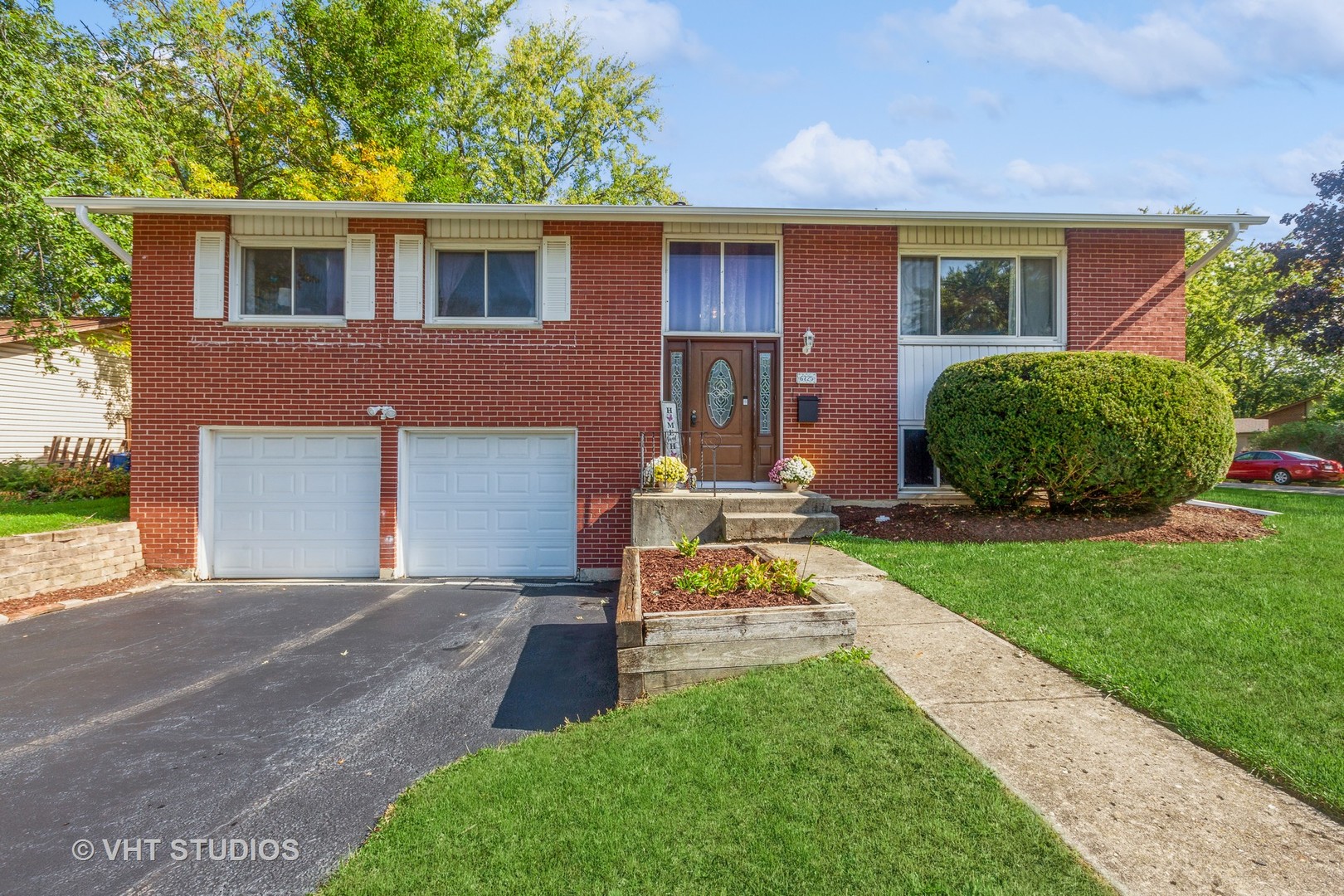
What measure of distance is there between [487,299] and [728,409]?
12.0ft

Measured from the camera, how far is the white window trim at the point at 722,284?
8414mm

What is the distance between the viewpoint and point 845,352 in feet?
27.8

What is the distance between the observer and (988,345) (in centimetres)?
869

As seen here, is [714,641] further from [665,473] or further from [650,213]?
[650,213]

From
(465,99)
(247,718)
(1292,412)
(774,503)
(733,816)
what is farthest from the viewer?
(1292,412)

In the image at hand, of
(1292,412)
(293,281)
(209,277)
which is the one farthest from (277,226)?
(1292,412)

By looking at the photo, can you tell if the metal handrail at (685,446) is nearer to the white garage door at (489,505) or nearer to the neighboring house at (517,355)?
the neighboring house at (517,355)

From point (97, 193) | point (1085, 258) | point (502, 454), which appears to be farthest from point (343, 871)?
point (97, 193)

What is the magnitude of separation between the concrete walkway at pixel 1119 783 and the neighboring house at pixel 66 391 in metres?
14.4

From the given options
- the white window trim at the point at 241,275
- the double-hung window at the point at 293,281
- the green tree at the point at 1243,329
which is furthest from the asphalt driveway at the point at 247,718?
the green tree at the point at 1243,329

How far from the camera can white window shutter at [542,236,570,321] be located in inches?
324

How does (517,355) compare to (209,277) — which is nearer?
(209,277)

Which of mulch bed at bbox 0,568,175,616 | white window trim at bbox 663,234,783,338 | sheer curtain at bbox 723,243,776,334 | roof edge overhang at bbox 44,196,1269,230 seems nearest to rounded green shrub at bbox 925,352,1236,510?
roof edge overhang at bbox 44,196,1269,230

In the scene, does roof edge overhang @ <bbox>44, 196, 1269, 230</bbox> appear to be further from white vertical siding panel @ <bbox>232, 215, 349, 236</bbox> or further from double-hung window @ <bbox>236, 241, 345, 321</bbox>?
double-hung window @ <bbox>236, 241, 345, 321</bbox>
